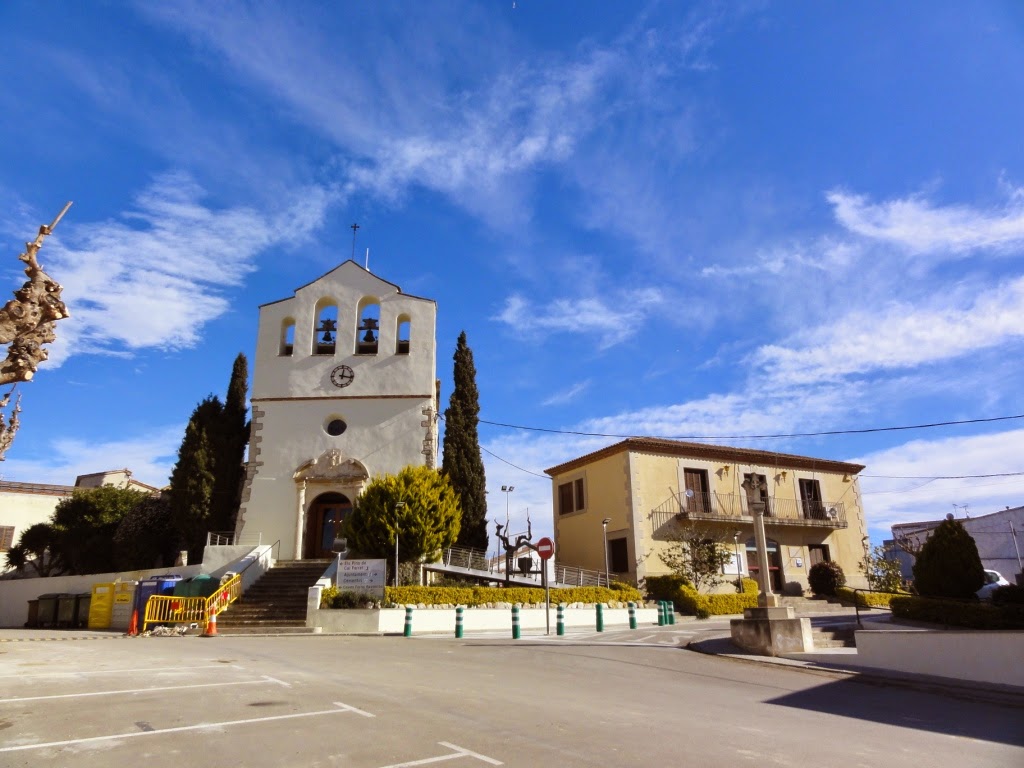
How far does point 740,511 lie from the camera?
31.3 m

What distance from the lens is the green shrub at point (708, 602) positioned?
24562 mm

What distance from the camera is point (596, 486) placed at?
104 ft

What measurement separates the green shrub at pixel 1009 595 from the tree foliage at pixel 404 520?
47.4 feet

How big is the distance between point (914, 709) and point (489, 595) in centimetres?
1442

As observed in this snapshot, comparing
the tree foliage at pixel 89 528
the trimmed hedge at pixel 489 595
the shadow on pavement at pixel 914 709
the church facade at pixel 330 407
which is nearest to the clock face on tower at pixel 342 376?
the church facade at pixel 330 407

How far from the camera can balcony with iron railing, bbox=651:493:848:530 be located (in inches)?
1169

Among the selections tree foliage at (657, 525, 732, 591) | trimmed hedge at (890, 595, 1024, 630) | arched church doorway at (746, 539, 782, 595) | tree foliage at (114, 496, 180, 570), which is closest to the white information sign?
tree foliage at (114, 496, 180, 570)

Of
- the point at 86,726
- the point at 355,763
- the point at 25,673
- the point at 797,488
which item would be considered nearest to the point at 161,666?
the point at 25,673

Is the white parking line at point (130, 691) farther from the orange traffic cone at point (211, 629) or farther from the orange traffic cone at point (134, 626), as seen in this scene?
the orange traffic cone at point (134, 626)

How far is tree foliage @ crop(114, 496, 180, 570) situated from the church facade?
4.43 m

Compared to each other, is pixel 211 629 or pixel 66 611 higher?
pixel 66 611

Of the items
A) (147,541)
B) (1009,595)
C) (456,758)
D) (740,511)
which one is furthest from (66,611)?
(1009,595)

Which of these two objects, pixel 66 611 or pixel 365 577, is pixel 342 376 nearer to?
pixel 365 577

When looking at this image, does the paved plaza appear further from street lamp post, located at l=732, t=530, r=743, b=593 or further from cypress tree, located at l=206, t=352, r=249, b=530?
street lamp post, located at l=732, t=530, r=743, b=593
